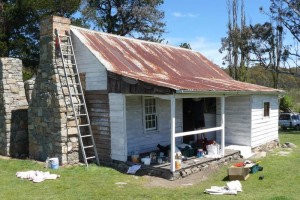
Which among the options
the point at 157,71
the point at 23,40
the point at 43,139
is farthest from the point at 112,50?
the point at 23,40

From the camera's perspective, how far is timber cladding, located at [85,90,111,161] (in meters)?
11.9

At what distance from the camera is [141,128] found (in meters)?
12.5

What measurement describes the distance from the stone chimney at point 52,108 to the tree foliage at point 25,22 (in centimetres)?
1145

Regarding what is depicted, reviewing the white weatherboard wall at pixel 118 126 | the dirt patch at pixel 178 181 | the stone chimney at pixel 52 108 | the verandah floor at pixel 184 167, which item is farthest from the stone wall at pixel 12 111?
the dirt patch at pixel 178 181

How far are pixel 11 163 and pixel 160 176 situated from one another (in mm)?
5672

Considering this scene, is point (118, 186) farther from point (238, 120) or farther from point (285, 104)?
point (285, 104)

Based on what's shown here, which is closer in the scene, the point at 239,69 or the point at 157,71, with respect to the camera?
the point at 157,71

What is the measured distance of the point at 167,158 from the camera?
11719 mm

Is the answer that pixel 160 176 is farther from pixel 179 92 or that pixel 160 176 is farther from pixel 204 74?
pixel 204 74

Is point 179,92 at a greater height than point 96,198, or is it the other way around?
point 179,92

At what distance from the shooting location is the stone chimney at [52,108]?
11766 millimetres

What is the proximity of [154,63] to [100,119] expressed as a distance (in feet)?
12.1

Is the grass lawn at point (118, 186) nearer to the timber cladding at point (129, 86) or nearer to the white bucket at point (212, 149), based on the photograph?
the white bucket at point (212, 149)

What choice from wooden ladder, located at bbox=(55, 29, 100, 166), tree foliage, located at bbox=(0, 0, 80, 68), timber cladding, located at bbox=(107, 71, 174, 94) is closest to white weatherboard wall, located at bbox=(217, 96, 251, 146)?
timber cladding, located at bbox=(107, 71, 174, 94)
